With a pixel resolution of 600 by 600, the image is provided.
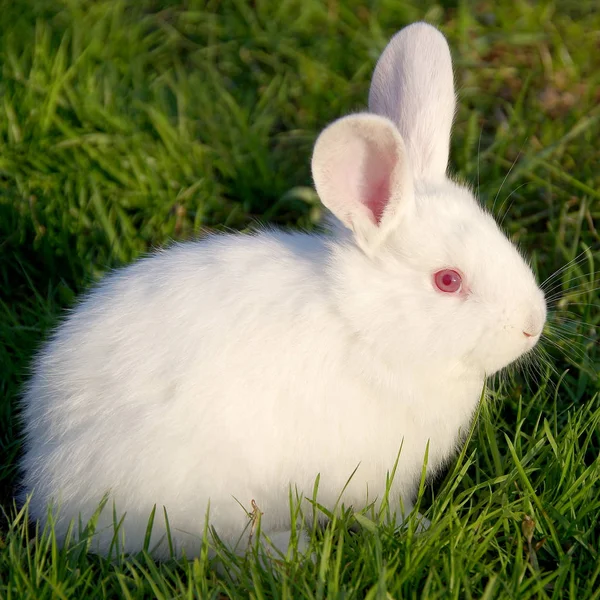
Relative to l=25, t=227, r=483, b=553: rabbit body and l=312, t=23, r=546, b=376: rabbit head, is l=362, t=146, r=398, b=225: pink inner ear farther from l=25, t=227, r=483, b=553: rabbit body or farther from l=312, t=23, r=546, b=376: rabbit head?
l=25, t=227, r=483, b=553: rabbit body

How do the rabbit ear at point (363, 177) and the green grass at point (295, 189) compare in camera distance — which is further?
the rabbit ear at point (363, 177)

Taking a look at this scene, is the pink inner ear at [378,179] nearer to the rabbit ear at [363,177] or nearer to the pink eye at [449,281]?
the rabbit ear at [363,177]

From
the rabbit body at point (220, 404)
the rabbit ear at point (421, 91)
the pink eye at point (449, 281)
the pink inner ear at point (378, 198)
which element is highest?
the rabbit ear at point (421, 91)

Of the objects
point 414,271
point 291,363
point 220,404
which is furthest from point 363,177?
point 220,404

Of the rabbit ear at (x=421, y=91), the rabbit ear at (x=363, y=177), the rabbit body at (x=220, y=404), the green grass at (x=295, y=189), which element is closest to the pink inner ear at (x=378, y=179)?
the rabbit ear at (x=363, y=177)

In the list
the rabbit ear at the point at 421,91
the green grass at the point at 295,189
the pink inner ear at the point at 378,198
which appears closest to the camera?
the green grass at the point at 295,189

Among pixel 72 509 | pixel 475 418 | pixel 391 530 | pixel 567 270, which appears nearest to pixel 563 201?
pixel 567 270
